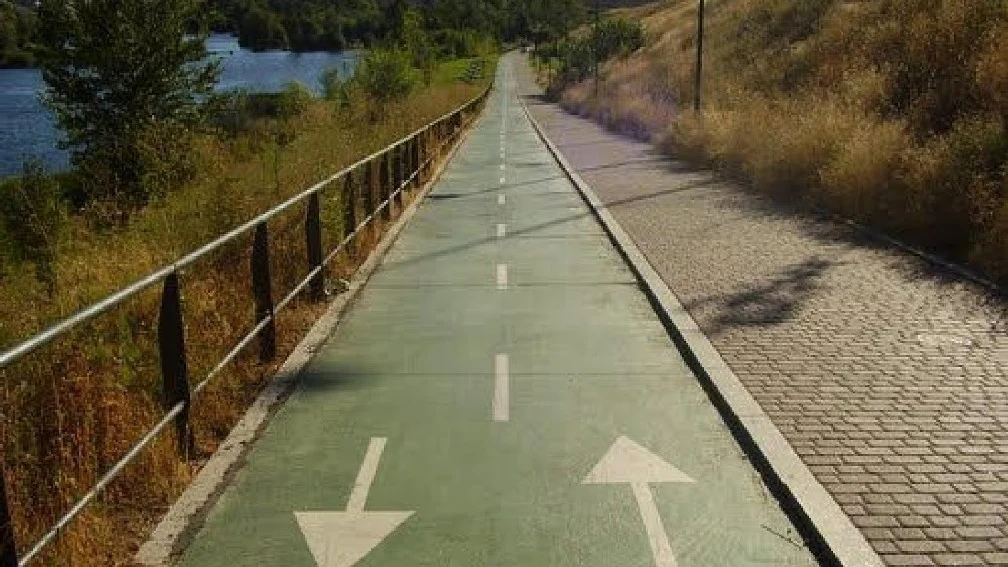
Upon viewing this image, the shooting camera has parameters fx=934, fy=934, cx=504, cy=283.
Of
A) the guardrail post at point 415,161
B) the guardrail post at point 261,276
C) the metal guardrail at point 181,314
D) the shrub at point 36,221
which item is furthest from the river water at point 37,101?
the guardrail post at point 261,276

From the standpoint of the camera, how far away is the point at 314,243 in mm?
9719

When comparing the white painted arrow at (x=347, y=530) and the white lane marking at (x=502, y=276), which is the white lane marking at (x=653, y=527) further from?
the white lane marking at (x=502, y=276)

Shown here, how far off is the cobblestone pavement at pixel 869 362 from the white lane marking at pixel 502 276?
1.86 metres

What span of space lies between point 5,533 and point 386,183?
12.5m

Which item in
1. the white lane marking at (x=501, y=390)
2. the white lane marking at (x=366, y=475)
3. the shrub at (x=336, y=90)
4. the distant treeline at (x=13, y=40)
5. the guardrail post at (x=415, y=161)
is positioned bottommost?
the white lane marking at (x=501, y=390)

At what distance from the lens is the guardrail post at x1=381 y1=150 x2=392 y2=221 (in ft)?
51.1

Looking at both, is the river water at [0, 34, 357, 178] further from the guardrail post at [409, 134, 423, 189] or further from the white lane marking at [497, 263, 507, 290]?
the white lane marking at [497, 263, 507, 290]

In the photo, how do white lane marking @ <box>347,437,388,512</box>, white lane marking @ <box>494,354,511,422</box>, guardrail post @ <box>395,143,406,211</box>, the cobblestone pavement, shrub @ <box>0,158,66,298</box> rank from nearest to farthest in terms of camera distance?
the cobblestone pavement
white lane marking @ <box>347,437,388,512</box>
white lane marking @ <box>494,354,511,422</box>
shrub @ <box>0,158,66,298</box>
guardrail post @ <box>395,143,406,211</box>

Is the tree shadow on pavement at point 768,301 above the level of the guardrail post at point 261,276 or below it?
below

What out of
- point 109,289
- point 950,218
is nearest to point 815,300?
point 950,218

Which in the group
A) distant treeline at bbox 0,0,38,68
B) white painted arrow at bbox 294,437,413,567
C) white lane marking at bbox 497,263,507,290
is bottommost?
white lane marking at bbox 497,263,507,290

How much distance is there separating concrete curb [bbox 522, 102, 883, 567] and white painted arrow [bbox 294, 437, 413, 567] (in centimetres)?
210

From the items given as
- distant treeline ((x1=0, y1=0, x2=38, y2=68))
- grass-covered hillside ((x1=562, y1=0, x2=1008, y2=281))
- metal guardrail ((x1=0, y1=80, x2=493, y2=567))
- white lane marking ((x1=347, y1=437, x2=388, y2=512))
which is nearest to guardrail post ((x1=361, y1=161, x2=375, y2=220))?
metal guardrail ((x1=0, y1=80, x2=493, y2=567))

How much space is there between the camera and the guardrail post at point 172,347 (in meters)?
5.47
